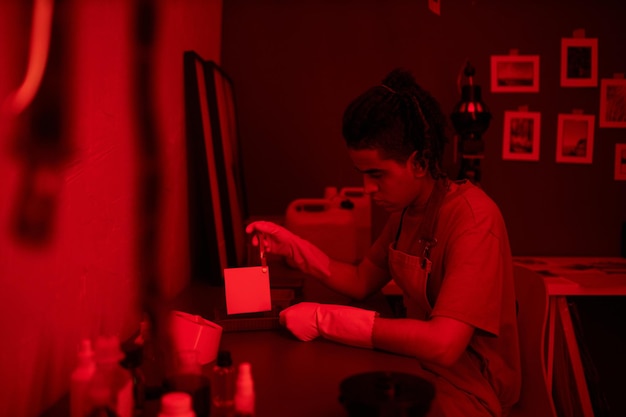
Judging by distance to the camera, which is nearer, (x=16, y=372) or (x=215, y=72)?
(x=16, y=372)

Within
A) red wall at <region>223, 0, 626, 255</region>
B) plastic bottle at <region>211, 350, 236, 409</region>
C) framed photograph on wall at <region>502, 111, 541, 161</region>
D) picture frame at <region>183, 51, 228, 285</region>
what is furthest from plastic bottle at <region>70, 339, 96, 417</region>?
framed photograph on wall at <region>502, 111, 541, 161</region>

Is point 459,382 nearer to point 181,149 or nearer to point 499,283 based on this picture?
point 499,283

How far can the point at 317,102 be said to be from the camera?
117 inches

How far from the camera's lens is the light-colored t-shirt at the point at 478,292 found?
1294 mm

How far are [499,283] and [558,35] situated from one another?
2074mm

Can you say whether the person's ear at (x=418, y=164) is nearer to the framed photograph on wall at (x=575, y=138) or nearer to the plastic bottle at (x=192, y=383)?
the plastic bottle at (x=192, y=383)

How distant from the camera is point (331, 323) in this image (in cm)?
138

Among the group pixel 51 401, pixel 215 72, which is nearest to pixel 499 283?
pixel 51 401

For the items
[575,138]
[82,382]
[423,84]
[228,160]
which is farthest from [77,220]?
[575,138]

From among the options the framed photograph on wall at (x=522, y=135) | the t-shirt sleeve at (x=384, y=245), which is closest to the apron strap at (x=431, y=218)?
the t-shirt sleeve at (x=384, y=245)

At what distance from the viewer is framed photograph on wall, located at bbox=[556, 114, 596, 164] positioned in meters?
2.93

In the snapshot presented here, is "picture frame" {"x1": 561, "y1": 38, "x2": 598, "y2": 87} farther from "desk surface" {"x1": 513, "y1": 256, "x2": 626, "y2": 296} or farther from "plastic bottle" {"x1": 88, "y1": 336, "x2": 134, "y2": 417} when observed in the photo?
"plastic bottle" {"x1": 88, "y1": 336, "x2": 134, "y2": 417}

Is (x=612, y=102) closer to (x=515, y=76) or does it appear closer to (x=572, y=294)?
(x=515, y=76)

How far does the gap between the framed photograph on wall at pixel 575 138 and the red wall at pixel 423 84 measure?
3 cm
